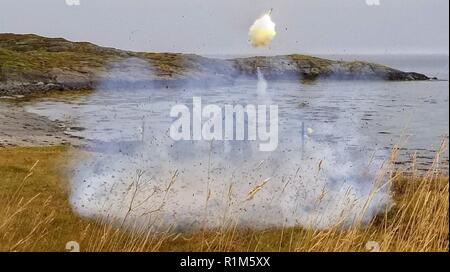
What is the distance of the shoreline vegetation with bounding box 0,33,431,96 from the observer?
71.9 m

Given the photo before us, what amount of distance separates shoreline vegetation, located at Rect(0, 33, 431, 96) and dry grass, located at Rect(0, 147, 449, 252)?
5519cm

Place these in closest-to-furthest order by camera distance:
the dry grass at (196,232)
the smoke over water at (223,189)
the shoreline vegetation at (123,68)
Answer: the dry grass at (196,232)
the smoke over water at (223,189)
the shoreline vegetation at (123,68)

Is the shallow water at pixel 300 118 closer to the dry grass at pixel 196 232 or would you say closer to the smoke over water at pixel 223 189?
the smoke over water at pixel 223 189

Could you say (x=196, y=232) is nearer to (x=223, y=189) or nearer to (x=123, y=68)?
(x=223, y=189)

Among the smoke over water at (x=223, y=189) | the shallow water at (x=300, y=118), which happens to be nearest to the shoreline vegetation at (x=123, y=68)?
the shallow water at (x=300, y=118)

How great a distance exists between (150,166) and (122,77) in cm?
5857

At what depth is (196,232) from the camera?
9742 mm

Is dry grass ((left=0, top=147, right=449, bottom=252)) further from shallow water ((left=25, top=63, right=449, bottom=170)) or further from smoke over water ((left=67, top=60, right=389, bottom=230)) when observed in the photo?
shallow water ((left=25, top=63, right=449, bottom=170))

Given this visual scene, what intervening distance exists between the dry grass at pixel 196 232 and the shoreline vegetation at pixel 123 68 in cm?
5519

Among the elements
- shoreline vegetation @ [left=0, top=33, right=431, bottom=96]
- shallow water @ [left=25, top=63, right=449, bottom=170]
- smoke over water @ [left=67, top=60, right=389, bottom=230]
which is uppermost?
shoreline vegetation @ [left=0, top=33, right=431, bottom=96]

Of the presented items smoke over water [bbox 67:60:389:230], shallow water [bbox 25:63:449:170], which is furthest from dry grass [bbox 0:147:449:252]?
shallow water [bbox 25:63:449:170]

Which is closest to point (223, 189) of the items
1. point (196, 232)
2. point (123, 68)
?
point (196, 232)

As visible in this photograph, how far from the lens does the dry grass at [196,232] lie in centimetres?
682
